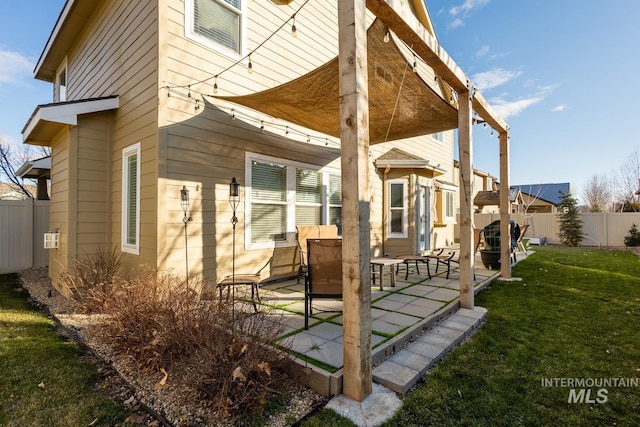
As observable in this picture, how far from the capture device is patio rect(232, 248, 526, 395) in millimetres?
2562

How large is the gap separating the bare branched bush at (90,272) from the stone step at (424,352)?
397 centimetres

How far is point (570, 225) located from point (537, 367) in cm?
1462

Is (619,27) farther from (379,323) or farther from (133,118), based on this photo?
(133,118)

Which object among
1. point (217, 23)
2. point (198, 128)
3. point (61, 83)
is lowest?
point (198, 128)

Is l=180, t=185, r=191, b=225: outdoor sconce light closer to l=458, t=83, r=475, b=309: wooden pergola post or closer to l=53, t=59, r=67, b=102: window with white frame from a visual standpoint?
l=458, t=83, r=475, b=309: wooden pergola post

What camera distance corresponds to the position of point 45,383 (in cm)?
261

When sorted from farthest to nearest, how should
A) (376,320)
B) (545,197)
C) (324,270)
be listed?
(545,197) → (376,320) → (324,270)

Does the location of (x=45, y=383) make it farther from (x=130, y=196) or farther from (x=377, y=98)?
(x=377, y=98)

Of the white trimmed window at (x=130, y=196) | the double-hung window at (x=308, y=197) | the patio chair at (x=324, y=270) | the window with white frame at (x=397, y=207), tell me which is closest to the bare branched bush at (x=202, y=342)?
the patio chair at (x=324, y=270)

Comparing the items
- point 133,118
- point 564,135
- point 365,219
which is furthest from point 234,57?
point 564,135

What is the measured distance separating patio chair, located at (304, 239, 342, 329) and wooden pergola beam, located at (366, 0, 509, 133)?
2.16 meters

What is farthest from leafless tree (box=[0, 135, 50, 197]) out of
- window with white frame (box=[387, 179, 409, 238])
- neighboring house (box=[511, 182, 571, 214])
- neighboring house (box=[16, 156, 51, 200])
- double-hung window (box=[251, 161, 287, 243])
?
neighboring house (box=[511, 182, 571, 214])

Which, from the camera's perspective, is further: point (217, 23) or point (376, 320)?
point (217, 23)

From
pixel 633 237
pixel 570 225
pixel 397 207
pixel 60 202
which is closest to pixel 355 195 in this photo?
pixel 60 202
